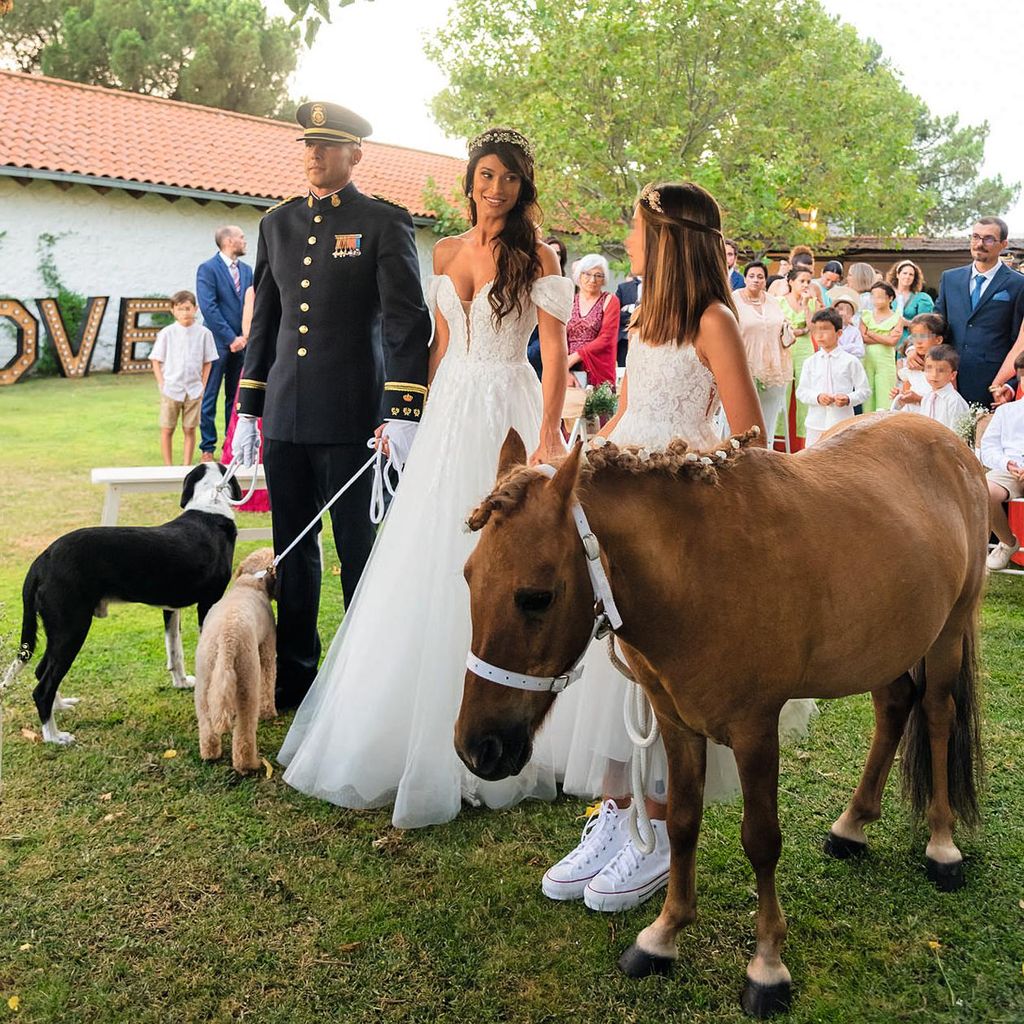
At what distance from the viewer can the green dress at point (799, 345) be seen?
1128 centimetres

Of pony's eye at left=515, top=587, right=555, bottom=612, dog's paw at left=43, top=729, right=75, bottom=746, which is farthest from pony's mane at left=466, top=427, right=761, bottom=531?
dog's paw at left=43, top=729, right=75, bottom=746

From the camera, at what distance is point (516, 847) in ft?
11.7

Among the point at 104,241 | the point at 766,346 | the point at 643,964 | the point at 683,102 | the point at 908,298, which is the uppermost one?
the point at 683,102

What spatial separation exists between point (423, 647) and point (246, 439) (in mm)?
1683

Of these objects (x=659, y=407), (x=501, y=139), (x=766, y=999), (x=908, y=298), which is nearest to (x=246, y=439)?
(x=501, y=139)

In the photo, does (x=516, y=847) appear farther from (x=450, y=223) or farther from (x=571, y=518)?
(x=450, y=223)

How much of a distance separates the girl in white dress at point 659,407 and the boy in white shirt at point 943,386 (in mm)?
5224

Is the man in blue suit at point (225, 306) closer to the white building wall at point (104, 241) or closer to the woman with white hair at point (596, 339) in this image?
the woman with white hair at point (596, 339)

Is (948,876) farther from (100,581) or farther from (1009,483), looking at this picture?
(1009,483)

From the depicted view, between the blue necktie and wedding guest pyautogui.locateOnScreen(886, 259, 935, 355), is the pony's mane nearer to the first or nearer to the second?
the blue necktie

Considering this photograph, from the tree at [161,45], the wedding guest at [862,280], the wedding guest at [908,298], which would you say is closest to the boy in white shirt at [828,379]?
the wedding guest at [908,298]

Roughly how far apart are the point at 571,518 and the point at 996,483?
5696mm

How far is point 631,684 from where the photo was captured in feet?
10.1

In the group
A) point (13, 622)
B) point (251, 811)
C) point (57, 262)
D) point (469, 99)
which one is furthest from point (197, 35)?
point (251, 811)
